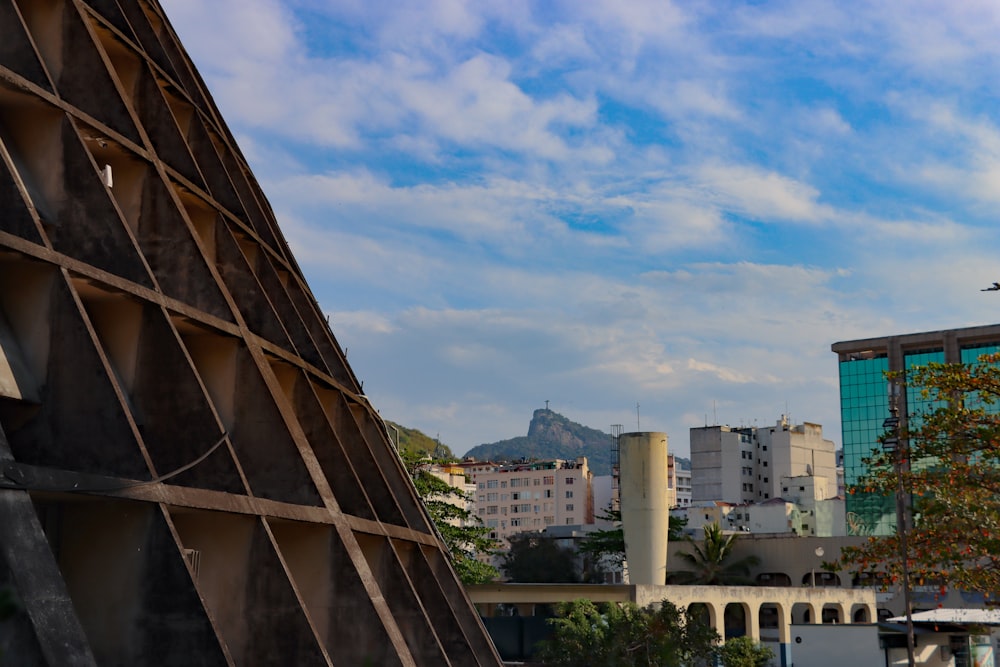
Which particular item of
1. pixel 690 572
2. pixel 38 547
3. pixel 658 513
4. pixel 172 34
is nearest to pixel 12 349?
pixel 38 547

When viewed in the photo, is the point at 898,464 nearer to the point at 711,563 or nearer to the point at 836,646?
the point at 836,646

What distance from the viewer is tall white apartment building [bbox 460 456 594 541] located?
485ft

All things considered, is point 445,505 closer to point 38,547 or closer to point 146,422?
point 146,422

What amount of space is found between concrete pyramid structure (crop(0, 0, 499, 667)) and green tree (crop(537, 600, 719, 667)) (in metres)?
25.4

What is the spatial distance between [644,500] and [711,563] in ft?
72.7

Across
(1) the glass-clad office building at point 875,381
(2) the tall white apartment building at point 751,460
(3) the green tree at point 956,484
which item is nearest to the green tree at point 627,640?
(3) the green tree at point 956,484

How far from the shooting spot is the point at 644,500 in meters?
59.0

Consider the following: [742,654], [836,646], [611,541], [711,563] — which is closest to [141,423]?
[836,646]

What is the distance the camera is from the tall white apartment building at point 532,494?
5822 inches

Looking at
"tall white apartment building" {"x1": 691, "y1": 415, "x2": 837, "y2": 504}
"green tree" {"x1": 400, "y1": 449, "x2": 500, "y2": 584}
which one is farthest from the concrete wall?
"tall white apartment building" {"x1": 691, "y1": 415, "x2": 837, "y2": 504}

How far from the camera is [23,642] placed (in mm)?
5719

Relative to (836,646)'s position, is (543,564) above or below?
above

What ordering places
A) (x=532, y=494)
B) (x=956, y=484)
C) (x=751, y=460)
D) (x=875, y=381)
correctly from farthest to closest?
(x=532, y=494) < (x=751, y=460) < (x=875, y=381) < (x=956, y=484)

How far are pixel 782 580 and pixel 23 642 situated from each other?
8496cm
